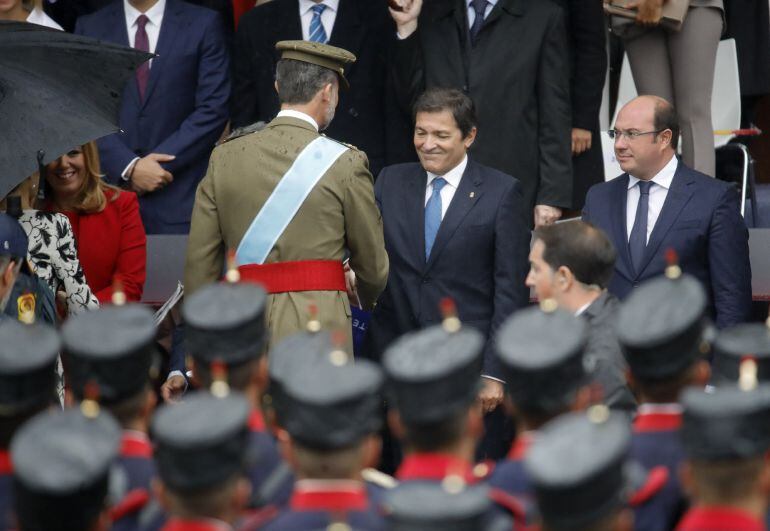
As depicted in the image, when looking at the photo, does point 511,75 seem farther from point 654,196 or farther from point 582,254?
point 582,254

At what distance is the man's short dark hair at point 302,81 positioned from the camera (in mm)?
6035

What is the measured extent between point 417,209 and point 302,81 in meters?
0.98

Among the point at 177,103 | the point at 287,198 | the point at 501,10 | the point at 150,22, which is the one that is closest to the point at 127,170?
the point at 177,103

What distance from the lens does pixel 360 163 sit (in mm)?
5988

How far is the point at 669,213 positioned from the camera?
6.55m

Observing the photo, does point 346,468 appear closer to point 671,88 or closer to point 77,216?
point 77,216

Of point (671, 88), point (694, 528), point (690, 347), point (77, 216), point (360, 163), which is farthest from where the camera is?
point (671, 88)

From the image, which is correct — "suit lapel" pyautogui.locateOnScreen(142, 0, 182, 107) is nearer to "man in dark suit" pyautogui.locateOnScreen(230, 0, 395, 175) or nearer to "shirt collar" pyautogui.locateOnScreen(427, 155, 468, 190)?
"man in dark suit" pyautogui.locateOnScreen(230, 0, 395, 175)

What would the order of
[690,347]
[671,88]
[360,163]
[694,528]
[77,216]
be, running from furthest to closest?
1. [671,88]
2. [77,216]
3. [360,163]
4. [690,347]
5. [694,528]

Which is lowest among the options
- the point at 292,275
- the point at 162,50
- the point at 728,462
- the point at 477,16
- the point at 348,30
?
the point at 292,275

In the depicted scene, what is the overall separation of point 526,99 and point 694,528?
4328mm

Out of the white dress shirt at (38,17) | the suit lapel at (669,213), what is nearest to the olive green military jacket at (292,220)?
the suit lapel at (669,213)

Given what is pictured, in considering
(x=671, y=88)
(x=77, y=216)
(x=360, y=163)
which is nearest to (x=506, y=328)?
(x=360, y=163)

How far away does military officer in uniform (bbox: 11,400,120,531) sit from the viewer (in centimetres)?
345
